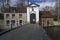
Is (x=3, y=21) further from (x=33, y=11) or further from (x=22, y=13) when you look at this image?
(x=33, y=11)

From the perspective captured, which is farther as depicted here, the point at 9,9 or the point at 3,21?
the point at 9,9

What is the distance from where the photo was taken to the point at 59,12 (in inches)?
Result: 3046

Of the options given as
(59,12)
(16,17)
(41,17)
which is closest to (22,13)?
(16,17)

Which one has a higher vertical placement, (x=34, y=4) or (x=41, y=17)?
(x=34, y=4)

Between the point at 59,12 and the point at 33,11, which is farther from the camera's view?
the point at 59,12

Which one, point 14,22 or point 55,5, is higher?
point 55,5

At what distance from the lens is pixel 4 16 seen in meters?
67.8

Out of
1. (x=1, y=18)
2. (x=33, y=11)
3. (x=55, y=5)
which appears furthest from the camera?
(x=55, y=5)

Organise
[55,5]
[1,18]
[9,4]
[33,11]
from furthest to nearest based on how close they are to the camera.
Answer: [55,5] → [9,4] → [1,18] → [33,11]

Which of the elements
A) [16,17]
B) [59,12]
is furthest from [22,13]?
[59,12]

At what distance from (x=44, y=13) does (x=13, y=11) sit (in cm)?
1228

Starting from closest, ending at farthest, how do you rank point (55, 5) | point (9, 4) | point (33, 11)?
point (33, 11) < point (9, 4) < point (55, 5)

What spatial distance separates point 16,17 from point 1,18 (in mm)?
6363

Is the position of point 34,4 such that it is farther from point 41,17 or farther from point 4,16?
point 4,16
